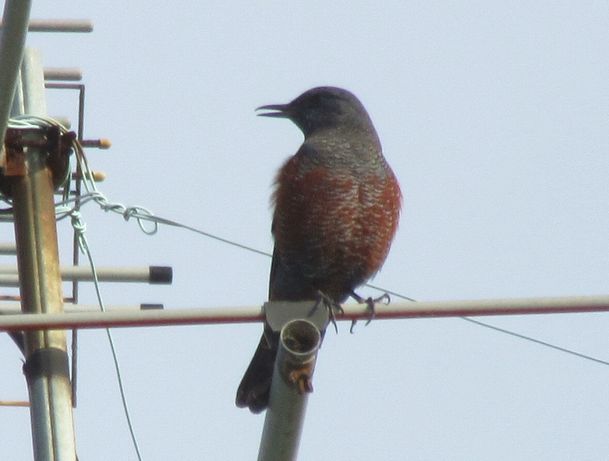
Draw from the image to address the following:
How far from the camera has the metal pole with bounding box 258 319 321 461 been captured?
11.8ft

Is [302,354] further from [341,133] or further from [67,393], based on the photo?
[341,133]

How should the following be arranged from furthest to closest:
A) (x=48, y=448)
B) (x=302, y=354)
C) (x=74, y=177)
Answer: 1. (x=74, y=177)
2. (x=48, y=448)
3. (x=302, y=354)

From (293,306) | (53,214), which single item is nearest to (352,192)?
(53,214)

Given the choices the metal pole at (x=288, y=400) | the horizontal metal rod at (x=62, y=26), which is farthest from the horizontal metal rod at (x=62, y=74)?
the metal pole at (x=288, y=400)

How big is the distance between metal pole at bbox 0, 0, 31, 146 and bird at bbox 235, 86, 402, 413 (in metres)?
2.59

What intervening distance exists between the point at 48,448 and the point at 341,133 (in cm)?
339

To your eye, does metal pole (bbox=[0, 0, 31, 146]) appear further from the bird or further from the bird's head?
the bird's head

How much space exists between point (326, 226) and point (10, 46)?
301cm

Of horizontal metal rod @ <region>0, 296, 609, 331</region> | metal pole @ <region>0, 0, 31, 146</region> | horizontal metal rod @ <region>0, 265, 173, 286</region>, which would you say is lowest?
horizontal metal rod @ <region>0, 265, 173, 286</region>

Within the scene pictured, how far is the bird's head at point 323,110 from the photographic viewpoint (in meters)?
7.82

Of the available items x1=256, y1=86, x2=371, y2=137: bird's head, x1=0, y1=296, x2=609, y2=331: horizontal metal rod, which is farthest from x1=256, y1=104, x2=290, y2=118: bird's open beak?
x1=0, y1=296, x2=609, y2=331: horizontal metal rod

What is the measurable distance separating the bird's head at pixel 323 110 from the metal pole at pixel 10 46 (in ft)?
12.0

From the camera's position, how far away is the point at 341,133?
299 inches

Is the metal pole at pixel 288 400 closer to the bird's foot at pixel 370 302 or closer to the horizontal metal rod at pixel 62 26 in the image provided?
the bird's foot at pixel 370 302
